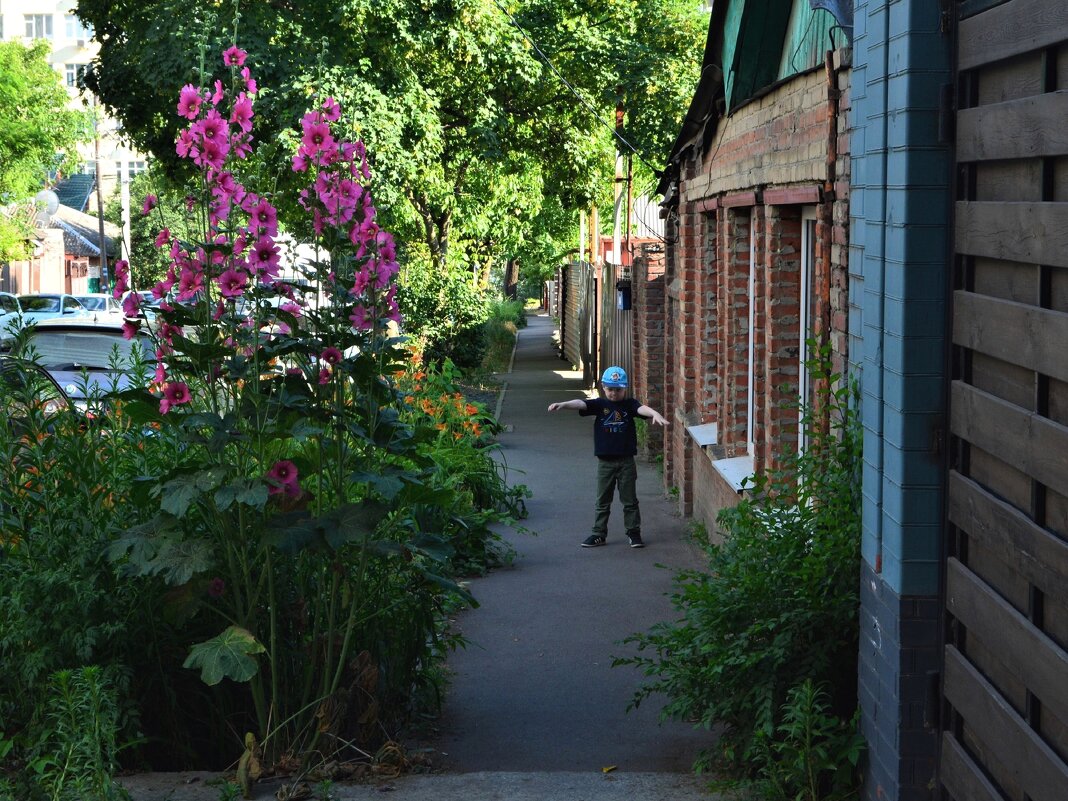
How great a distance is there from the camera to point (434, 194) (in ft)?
80.5

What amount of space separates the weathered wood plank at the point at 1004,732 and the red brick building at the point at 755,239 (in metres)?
1.94

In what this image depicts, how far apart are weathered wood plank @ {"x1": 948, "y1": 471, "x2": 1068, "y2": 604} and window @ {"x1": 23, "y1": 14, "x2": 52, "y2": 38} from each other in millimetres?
104691

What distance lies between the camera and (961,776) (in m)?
3.89

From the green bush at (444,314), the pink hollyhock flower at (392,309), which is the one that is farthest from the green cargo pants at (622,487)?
the green bush at (444,314)

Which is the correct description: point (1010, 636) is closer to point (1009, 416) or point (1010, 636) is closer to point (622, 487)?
point (1009, 416)

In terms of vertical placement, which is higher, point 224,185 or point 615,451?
point 224,185

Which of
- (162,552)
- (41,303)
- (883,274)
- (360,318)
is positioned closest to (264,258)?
(360,318)

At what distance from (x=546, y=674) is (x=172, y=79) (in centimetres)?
1652

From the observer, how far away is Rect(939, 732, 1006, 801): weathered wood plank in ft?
11.9

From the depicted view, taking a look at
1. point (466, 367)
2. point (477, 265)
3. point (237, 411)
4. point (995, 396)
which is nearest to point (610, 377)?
point (237, 411)

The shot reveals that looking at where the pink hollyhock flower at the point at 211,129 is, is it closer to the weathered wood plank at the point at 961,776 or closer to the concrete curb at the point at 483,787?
the concrete curb at the point at 483,787

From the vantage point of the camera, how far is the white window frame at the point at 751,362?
9.59 m

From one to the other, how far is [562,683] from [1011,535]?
4287 mm

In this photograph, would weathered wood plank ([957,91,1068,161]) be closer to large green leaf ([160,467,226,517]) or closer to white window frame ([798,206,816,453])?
large green leaf ([160,467,226,517])
